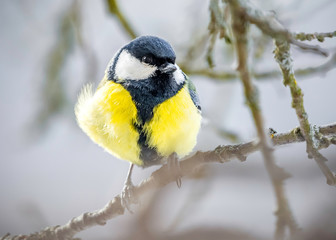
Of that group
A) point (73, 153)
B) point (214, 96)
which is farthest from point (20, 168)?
point (214, 96)

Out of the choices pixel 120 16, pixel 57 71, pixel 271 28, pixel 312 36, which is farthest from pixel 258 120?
pixel 57 71

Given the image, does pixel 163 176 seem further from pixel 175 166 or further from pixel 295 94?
pixel 295 94

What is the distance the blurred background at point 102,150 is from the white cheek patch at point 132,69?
0.94 feet

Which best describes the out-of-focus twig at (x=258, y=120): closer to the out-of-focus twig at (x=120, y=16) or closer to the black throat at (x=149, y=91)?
the black throat at (x=149, y=91)

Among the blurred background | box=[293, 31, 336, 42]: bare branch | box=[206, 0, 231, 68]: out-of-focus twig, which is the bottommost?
the blurred background

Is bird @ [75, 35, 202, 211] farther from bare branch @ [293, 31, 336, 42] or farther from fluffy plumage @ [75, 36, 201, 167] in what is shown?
bare branch @ [293, 31, 336, 42]

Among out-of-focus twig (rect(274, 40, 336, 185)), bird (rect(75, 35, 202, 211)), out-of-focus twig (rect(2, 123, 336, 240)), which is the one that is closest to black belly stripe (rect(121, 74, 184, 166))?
bird (rect(75, 35, 202, 211))

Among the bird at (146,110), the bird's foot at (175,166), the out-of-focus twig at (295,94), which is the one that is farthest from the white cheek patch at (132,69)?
the out-of-focus twig at (295,94)

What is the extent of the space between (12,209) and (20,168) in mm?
466

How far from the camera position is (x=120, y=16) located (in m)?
1.77

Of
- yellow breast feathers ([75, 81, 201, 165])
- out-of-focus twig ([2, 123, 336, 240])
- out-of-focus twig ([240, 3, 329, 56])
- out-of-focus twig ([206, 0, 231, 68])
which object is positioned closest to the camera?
out-of-focus twig ([240, 3, 329, 56])

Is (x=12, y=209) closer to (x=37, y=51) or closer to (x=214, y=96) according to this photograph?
(x=37, y=51)

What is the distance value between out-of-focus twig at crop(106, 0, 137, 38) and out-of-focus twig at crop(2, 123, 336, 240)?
737 millimetres

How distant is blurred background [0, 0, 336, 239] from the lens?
143 cm
